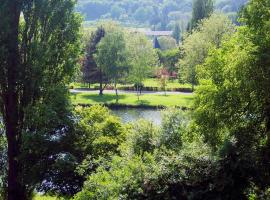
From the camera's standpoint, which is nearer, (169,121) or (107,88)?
(169,121)

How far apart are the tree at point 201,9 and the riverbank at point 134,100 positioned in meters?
16.8

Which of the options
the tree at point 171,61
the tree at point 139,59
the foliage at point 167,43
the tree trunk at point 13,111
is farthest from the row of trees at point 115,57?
the foliage at point 167,43

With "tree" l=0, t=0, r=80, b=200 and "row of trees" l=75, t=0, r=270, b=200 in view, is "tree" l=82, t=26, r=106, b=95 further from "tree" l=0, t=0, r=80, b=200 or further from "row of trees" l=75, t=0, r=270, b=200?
"row of trees" l=75, t=0, r=270, b=200

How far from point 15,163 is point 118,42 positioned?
167ft

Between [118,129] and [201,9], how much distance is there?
62168mm

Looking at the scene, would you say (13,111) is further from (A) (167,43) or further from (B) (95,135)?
(A) (167,43)

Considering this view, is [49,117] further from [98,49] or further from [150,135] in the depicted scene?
[98,49]

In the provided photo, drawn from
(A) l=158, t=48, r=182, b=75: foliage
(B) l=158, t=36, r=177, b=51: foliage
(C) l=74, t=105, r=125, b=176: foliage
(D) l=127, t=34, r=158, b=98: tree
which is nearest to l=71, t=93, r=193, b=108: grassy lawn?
(D) l=127, t=34, r=158, b=98: tree

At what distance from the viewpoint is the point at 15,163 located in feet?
68.2

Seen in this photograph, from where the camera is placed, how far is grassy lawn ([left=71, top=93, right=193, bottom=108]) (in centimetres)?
6278

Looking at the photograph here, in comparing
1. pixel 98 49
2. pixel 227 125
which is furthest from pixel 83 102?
pixel 227 125

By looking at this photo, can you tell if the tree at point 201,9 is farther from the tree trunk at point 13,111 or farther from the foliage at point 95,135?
the tree trunk at point 13,111

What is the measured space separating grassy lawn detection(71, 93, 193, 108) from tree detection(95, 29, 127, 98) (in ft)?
10.6

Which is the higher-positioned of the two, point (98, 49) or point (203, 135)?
point (98, 49)
